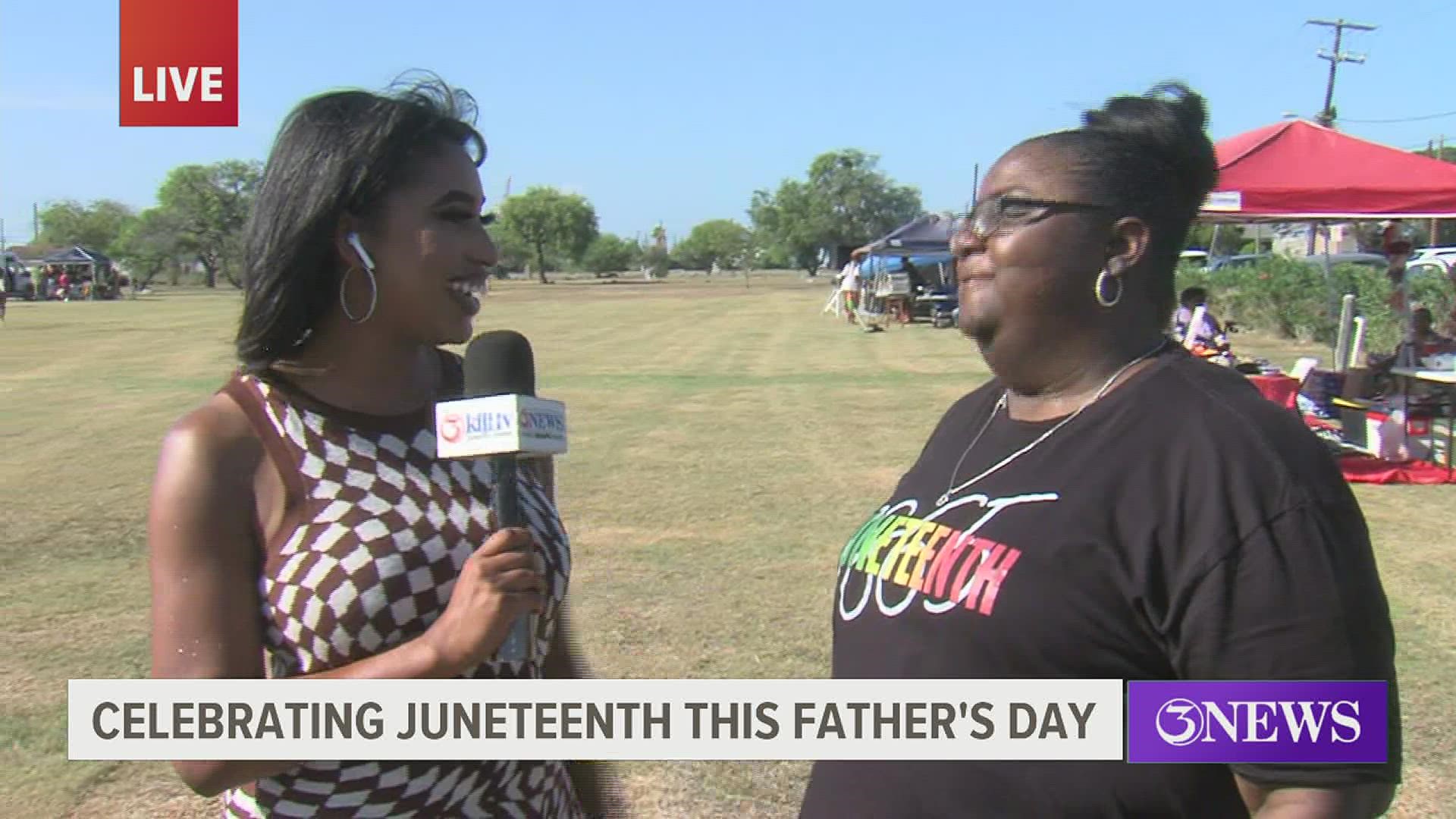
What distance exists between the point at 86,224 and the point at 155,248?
101 feet

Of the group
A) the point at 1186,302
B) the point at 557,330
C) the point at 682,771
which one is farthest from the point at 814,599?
the point at 557,330

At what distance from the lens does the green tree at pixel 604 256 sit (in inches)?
4390

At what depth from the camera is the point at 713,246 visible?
448 ft

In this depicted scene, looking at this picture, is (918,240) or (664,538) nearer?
(664,538)

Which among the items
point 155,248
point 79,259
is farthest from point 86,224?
point 79,259

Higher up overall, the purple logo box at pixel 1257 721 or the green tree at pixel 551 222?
the green tree at pixel 551 222

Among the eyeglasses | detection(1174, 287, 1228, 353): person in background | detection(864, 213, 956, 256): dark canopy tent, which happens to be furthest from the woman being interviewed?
detection(864, 213, 956, 256): dark canopy tent

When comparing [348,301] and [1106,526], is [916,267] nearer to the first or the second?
[348,301]

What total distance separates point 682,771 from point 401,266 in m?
2.69

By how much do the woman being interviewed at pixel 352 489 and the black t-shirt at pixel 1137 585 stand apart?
2.00 ft

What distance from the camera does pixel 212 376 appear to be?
Answer: 17.2 m

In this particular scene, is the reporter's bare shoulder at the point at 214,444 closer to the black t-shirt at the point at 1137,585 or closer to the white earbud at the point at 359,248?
the white earbud at the point at 359,248

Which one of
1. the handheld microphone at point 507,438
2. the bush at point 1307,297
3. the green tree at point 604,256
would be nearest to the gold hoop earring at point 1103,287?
the handheld microphone at point 507,438

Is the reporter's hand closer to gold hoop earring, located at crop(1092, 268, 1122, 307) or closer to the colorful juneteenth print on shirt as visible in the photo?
the colorful juneteenth print on shirt
